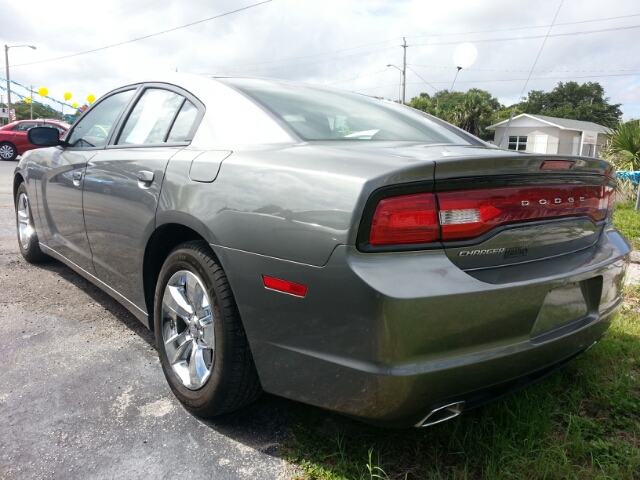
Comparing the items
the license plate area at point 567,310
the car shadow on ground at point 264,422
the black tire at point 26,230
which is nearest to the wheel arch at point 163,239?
the car shadow on ground at point 264,422

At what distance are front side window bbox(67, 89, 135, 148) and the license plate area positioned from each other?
2.59 m

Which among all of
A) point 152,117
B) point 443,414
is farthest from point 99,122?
point 443,414

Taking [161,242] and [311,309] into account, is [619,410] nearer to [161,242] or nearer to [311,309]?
[311,309]

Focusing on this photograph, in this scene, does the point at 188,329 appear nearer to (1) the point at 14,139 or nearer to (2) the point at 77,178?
(2) the point at 77,178

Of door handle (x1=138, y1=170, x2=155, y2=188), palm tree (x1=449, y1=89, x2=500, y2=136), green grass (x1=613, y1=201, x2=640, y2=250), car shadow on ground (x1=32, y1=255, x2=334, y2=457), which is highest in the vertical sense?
palm tree (x1=449, y1=89, x2=500, y2=136)

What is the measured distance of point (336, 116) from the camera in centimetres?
254

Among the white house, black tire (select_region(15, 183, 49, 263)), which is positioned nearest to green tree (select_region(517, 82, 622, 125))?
the white house

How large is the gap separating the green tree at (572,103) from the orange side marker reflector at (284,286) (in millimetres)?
84090

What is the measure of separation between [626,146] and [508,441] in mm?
10486

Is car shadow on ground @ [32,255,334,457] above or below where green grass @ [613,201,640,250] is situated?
above

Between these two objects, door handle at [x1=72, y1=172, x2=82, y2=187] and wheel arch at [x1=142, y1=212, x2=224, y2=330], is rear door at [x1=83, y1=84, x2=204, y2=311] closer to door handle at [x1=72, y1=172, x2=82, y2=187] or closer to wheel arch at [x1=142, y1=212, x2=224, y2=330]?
wheel arch at [x1=142, y1=212, x2=224, y2=330]

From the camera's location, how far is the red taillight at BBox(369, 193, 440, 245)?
1.64 m

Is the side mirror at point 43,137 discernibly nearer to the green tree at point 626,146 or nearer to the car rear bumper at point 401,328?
the car rear bumper at point 401,328

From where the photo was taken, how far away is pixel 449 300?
63.2 inches
